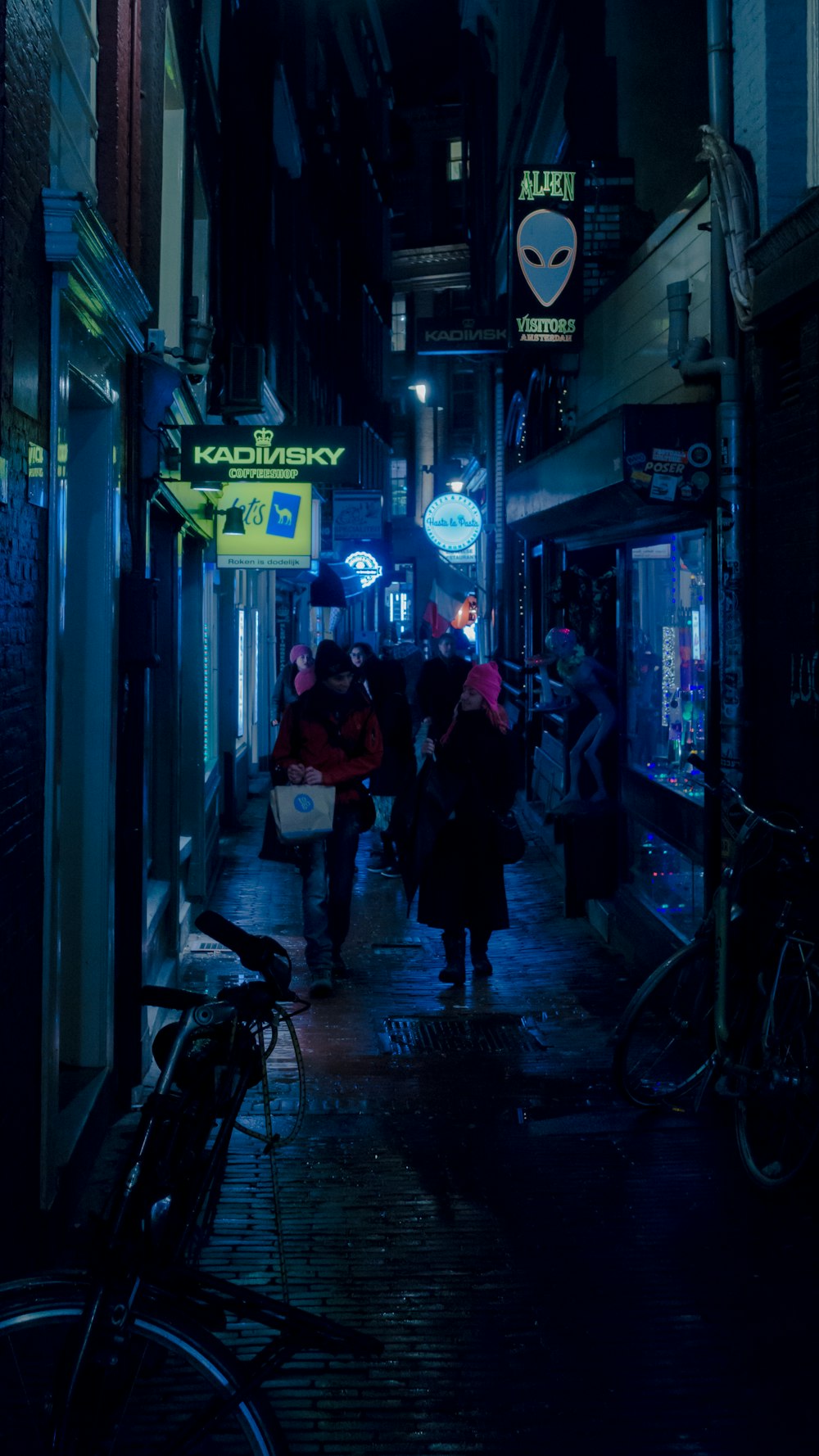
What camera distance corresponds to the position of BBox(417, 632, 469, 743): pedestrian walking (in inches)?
366

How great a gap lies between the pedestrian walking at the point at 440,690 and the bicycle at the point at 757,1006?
123 inches

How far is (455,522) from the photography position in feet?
90.6

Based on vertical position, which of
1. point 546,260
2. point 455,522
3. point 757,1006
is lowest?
point 757,1006

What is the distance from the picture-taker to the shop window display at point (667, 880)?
8.53 metres

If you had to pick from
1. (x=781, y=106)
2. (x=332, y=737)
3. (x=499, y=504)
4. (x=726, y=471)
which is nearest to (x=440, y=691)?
(x=332, y=737)

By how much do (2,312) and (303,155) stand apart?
21930 millimetres

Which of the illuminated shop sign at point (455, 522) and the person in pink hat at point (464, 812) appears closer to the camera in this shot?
the person in pink hat at point (464, 812)

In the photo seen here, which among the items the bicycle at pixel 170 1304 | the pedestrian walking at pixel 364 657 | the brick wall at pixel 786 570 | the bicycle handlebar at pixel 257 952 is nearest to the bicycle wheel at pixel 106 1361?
the bicycle at pixel 170 1304

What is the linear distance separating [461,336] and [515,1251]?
1103cm

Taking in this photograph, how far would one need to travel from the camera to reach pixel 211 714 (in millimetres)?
13852

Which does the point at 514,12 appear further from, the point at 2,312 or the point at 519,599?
the point at 2,312

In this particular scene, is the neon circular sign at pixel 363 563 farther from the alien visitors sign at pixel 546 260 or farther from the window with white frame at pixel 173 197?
the window with white frame at pixel 173 197

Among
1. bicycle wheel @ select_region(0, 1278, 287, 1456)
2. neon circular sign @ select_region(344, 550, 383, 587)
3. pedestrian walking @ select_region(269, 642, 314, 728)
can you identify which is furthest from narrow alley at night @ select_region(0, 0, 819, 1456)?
neon circular sign @ select_region(344, 550, 383, 587)

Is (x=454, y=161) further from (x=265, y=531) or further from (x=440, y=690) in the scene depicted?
(x=440, y=690)
